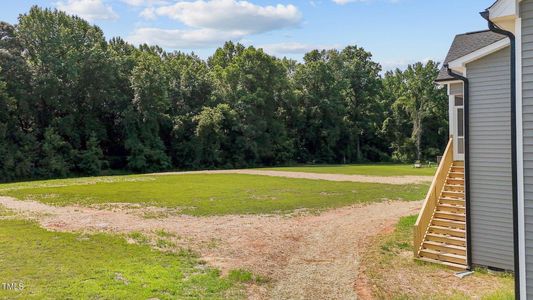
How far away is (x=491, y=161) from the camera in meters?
9.62

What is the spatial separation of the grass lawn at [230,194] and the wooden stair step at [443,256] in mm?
7934

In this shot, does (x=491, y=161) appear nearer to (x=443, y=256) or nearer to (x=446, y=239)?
(x=446, y=239)

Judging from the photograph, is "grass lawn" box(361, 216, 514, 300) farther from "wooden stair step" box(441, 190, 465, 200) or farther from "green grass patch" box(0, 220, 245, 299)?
"green grass patch" box(0, 220, 245, 299)

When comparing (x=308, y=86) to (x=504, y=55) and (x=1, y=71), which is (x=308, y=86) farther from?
(x=504, y=55)

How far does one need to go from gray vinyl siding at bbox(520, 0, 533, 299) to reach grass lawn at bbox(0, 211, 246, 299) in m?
4.89

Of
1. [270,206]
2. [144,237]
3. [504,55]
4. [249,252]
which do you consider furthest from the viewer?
[270,206]

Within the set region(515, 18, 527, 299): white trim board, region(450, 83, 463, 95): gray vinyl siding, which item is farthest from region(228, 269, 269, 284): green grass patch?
region(450, 83, 463, 95): gray vinyl siding

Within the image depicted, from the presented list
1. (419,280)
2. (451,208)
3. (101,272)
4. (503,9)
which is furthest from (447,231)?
(101,272)

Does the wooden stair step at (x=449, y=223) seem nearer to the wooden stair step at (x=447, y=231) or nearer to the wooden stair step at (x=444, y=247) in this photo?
the wooden stair step at (x=447, y=231)

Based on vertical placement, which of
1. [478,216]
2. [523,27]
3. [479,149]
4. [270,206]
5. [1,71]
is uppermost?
[1,71]

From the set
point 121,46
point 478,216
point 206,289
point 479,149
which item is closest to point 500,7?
point 479,149

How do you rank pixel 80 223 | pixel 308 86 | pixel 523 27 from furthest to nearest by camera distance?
pixel 308 86
pixel 80 223
pixel 523 27

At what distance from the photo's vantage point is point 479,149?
32.4ft

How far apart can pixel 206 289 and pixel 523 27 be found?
678 cm
